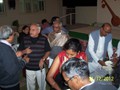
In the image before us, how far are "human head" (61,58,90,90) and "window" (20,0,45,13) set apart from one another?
33.4ft

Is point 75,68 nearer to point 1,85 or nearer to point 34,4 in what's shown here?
point 1,85

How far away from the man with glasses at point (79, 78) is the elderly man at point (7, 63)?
1.14 metres

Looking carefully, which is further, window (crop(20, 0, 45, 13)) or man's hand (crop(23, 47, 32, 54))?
window (crop(20, 0, 45, 13))

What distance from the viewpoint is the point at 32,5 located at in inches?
468

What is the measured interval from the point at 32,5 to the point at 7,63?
978cm

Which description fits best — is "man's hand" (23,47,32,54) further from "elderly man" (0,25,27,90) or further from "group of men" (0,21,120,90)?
"elderly man" (0,25,27,90)

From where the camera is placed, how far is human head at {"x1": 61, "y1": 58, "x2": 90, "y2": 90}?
1.54m

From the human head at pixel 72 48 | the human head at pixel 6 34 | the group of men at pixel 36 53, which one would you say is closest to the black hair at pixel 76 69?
the human head at pixel 72 48

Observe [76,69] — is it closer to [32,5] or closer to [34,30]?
[34,30]

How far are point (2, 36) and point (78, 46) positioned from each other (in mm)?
1018

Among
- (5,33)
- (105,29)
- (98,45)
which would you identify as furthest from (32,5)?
(5,33)

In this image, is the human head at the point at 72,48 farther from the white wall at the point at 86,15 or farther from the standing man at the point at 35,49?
the white wall at the point at 86,15

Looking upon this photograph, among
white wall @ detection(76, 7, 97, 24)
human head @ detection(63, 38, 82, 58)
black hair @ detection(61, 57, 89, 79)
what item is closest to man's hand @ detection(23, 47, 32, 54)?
human head @ detection(63, 38, 82, 58)

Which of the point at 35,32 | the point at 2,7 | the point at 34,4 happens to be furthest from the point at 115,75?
the point at 34,4
